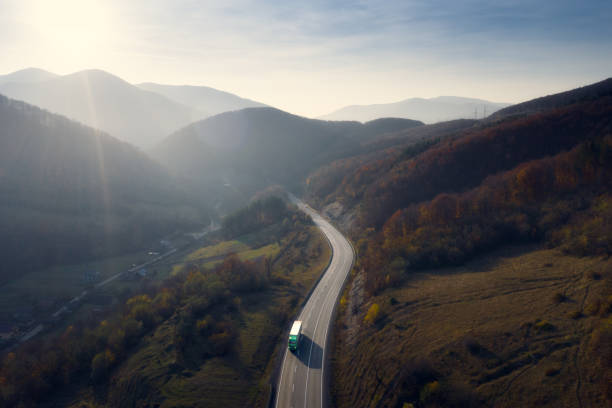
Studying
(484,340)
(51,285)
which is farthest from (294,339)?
(51,285)

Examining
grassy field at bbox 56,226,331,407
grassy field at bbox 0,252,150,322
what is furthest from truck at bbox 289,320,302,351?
grassy field at bbox 0,252,150,322

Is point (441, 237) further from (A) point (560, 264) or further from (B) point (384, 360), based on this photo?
(B) point (384, 360)

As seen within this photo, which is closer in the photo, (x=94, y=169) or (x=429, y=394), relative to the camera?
(x=429, y=394)

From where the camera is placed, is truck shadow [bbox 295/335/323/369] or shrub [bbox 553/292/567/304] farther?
truck shadow [bbox 295/335/323/369]

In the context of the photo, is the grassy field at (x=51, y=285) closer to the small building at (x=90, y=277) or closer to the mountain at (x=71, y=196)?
the small building at (x=90, y=277)

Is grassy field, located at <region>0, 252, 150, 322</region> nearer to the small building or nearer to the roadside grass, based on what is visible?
the roadside grass

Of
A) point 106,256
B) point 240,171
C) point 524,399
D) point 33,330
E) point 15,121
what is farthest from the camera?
point 240,171

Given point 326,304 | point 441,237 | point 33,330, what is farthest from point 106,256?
point 441,237

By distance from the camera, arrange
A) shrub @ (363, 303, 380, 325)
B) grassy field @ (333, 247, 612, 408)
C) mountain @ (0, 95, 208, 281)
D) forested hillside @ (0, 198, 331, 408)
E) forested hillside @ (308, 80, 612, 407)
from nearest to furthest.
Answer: grassy field @ (333, 247, 612, 408) < forested hillside @ (308, 80, 612, 407) < forested hillside @ (0, 198, 331, 408) < shrub @ (363, 303, 380, 325) < mountain @ (0, 95, 208, 281)
